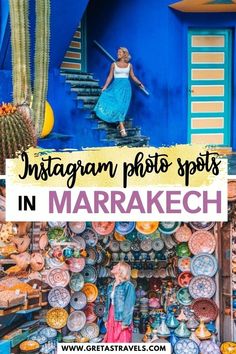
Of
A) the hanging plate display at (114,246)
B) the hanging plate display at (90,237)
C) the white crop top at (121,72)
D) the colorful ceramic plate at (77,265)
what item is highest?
the white crop top at (121,72)

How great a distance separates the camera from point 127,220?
3.15 metres

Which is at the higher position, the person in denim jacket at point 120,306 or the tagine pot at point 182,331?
the person in denim jacket at point 120,306

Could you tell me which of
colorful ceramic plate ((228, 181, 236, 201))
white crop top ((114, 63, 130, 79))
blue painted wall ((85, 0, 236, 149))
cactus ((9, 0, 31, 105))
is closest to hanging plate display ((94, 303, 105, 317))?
colorful ceramic plate ((228, 181, 236, 201))

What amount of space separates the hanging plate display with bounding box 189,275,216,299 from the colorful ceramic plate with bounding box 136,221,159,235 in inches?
14.5

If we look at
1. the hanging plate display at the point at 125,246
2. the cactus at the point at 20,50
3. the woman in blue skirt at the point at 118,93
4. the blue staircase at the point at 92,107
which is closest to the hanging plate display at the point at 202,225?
the hanging plate display at the point at 125,246

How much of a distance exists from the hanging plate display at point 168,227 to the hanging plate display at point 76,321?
658 mm

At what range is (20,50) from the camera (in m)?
6.04

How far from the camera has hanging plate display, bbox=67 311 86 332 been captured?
11.0 ft

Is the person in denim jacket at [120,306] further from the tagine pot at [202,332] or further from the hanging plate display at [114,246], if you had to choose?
the tagine pot at [202,332]

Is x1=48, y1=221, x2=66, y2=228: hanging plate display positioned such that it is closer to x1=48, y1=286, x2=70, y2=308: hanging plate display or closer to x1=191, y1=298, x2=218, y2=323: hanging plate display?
x1=48, y1=286, x2=70, y2=308: hanging plate display

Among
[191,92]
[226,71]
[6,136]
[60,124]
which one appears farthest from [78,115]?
[6,136]

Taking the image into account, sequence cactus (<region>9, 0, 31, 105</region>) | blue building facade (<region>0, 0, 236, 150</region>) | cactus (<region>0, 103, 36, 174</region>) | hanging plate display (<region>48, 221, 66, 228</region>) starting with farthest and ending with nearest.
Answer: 1. blue building facade (<region>0, 0, 236, 150</region>)
2. cactus (<region>9, 0, 31, 105</region>)
3. cactus (<region>0, 103, 36, 174</region>)
4. hanging plate display (<region>48, 221, 66, 228</region>)

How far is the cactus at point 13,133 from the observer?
4.94m

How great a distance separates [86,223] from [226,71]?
5441mm
